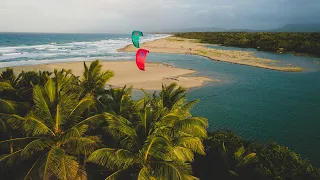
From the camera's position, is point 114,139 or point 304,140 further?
point 304,140

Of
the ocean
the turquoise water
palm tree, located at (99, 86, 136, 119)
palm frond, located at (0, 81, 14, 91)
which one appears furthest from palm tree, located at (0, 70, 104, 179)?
the turquoise water

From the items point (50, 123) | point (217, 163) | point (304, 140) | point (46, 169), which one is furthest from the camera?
point (304, 140)

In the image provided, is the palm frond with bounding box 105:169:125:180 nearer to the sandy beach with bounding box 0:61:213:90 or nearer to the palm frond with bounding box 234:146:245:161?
the palm frond with bounding box 234:146:245:161

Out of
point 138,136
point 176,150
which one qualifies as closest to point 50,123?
point 138,136

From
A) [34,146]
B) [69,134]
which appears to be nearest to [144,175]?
[69,134]

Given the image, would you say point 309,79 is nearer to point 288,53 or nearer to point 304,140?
point 304,140

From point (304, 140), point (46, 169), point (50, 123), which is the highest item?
point (50, 123)

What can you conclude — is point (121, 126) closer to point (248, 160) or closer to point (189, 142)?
point (189, 142)
